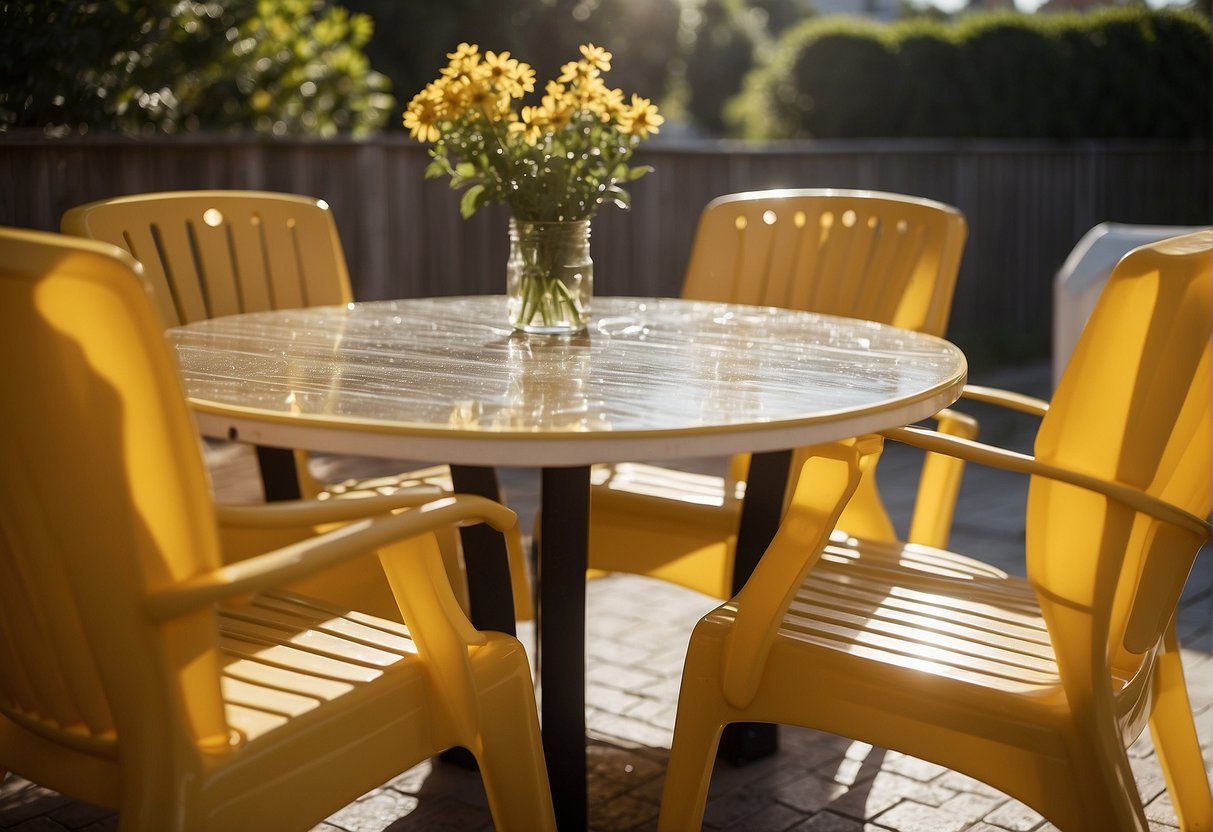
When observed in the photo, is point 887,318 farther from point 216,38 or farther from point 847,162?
point 847,162

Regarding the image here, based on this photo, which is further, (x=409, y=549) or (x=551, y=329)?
(x=551, y=329)

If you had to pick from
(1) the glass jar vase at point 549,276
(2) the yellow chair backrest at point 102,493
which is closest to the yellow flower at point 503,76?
(1) the glass jar vase at point 549,276

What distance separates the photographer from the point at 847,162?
907 centimetres

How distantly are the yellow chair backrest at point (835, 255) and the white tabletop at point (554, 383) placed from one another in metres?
0.42

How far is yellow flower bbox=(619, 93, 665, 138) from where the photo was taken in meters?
2.52

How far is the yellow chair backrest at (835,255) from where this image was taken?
3229mm

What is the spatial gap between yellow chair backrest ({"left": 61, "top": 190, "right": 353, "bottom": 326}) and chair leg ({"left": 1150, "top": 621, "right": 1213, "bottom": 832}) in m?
2.14

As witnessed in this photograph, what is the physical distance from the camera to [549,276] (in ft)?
8.51

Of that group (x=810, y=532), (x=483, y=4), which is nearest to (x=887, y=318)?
(x=810, y=532)

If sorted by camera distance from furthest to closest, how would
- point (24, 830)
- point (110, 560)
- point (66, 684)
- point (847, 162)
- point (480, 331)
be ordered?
1. point (847, 162)
2. point (480, 331)
3. point (24, 830)
4. point (66, 684)
5. point (110, 560)

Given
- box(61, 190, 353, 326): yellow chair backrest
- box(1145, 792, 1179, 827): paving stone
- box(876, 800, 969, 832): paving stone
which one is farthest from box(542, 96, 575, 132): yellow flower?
box(1145, 792, 1179, 827): paving stone

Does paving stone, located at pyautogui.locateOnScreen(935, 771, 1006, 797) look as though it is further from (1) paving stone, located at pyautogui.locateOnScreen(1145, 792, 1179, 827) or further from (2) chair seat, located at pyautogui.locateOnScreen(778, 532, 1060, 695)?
(2) chair seat, located at pyautogui.locateOnScreen(778, 532, 1060, 695)

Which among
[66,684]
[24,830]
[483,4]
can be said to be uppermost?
[483,4]

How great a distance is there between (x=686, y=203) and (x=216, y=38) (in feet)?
10.5
